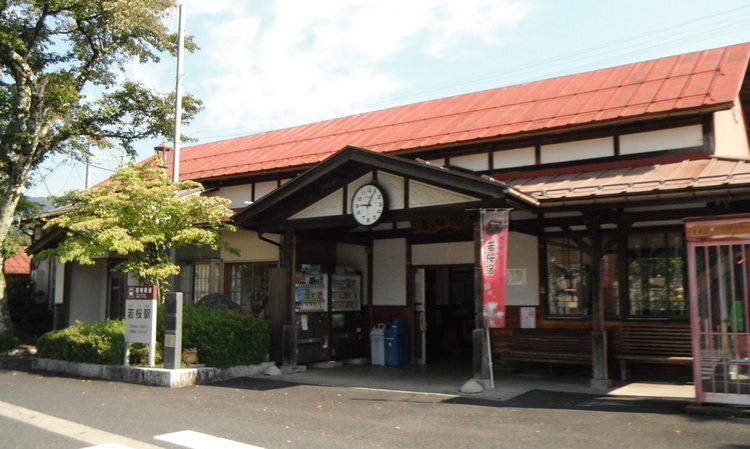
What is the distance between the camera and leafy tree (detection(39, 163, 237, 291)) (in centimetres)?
1251

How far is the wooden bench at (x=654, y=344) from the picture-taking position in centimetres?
1042

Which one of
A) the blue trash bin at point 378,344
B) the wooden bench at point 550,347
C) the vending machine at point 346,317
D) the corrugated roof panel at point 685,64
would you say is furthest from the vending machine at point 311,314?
the corrugated roof panel at point 685,64

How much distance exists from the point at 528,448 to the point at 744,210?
18.9 feet

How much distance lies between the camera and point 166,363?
11438 millimetres

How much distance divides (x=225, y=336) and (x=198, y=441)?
509cm

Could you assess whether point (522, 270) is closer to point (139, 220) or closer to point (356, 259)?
point (356, 259)

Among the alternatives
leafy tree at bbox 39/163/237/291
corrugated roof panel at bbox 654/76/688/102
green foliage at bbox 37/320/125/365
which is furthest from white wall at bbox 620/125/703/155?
green foliage at bbox 37/320/125/365

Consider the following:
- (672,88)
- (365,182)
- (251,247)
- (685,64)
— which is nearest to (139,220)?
(251,247)

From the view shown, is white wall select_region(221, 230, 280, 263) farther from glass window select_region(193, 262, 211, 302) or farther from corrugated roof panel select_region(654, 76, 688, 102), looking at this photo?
corrugated roof panel select_region(654, 76, 688, 102)

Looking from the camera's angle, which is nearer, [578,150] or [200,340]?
[578,150]

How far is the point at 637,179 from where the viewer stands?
32.1 ft

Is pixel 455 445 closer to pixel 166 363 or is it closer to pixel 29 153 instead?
pixel 166 363

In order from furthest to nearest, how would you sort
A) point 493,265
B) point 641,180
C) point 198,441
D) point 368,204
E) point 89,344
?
point 89,344 < point 368,204 < point 493,265 < point 641,180 < point 198,441

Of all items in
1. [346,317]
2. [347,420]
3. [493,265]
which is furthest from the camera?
[346,317]
